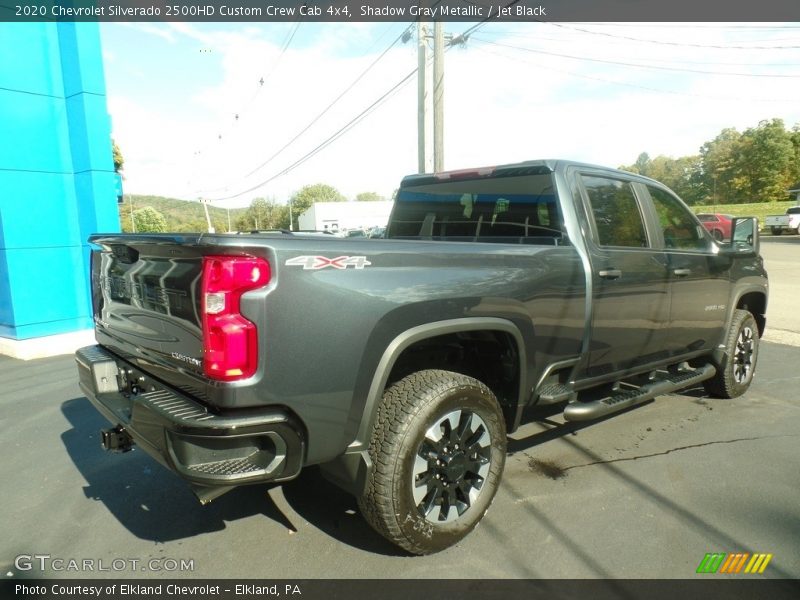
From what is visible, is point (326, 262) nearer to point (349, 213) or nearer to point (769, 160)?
point (349, 213)

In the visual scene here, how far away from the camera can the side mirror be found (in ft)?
15.4

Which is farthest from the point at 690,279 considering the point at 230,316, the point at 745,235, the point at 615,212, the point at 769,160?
the point at 769,160

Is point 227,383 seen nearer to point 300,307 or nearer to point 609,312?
point 300,307

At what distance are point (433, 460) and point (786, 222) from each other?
136 ft

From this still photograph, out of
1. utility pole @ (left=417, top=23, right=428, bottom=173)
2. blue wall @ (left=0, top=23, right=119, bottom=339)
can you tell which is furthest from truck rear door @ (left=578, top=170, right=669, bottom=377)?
utility pole @ (left=417, top=23, right=428, bottom=173)

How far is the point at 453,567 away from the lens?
254 cm

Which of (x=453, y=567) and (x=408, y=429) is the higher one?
(x=408, y=429)

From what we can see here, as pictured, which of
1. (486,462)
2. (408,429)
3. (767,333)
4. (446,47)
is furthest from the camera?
(446,47)

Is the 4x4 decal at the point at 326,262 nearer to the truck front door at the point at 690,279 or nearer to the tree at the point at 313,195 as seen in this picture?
the truck front door at the point at 690,279

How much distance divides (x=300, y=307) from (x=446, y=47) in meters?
13.9

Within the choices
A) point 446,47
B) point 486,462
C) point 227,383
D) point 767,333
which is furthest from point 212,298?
point 446,47

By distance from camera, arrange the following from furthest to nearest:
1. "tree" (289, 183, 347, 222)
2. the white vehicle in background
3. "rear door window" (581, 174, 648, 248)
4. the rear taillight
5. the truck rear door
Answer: "tree" (289, 183, 347, 222), the white vehicle in background, "rear door window" (581, 174, 648, 248), the truck rear door, the rear taillight

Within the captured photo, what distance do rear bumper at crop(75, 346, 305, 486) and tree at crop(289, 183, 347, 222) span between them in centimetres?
10839

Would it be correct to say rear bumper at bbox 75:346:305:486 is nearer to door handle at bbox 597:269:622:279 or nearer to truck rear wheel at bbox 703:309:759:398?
door handle at bbox 597:269:622:279
